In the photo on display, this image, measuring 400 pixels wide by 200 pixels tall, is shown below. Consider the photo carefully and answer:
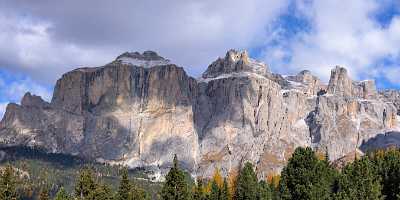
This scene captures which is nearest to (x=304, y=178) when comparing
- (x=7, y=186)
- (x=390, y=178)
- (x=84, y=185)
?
(x=390, y=178)

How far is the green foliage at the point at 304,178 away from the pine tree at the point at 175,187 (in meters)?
9.86

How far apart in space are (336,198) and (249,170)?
31.4 m

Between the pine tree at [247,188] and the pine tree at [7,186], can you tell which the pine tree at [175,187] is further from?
the pine tree at [247,188]

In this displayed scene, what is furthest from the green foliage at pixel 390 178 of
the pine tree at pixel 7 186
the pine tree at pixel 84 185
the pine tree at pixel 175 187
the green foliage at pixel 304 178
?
the pine tree at pixel 7 186

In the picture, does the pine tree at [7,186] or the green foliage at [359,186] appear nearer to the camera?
the green foliage at [359,186]

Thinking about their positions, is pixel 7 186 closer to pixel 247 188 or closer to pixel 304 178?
pixel 304 178

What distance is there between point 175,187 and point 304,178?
12724 mm

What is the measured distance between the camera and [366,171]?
5850cm

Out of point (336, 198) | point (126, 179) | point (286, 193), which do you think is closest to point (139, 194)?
point (126, 179)

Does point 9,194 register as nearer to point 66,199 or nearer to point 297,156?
point 66,199

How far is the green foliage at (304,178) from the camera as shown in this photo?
199 ft

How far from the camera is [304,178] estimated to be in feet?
204

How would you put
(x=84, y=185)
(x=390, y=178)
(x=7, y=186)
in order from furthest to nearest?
(x=390, y=178)
(x=84, y=185)
(x=7, y=186)

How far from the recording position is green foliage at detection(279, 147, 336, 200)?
60678 millimetres
